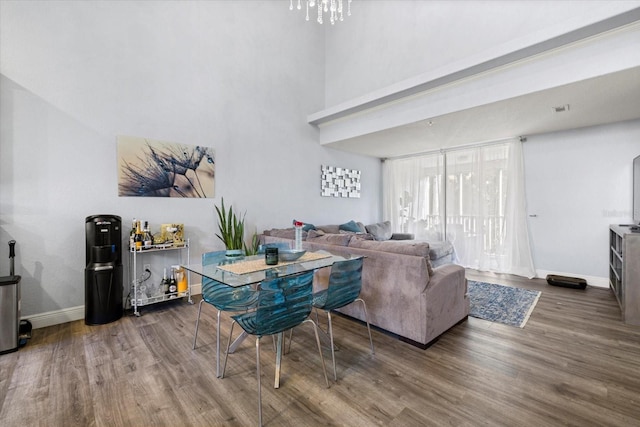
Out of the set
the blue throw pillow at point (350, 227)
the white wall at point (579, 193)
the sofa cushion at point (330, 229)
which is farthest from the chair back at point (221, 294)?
the white wall at point (579, 193)

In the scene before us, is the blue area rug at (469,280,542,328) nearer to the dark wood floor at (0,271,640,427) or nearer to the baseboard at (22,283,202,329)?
the dark wood floor at (0,271,640,427)

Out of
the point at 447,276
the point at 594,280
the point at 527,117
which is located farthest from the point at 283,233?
the point at 594,280

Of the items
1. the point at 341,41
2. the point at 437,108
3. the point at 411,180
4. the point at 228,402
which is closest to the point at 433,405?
the point at 228,402

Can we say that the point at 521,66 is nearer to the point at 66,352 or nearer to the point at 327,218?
the point at 327,218

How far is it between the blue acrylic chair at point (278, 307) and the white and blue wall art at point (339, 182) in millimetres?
3853

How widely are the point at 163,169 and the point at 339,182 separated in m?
3.36

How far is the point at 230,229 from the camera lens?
12.8 feet

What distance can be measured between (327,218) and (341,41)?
11.4 ft

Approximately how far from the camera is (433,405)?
168 cm

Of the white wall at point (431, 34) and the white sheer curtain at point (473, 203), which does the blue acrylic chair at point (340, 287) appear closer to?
the white wall at point (431, 34)

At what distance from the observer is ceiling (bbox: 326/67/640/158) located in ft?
9.40

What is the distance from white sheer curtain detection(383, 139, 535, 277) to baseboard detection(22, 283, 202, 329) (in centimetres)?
588

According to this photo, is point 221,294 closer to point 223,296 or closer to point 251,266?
point 223,296

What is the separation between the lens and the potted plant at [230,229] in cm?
386
